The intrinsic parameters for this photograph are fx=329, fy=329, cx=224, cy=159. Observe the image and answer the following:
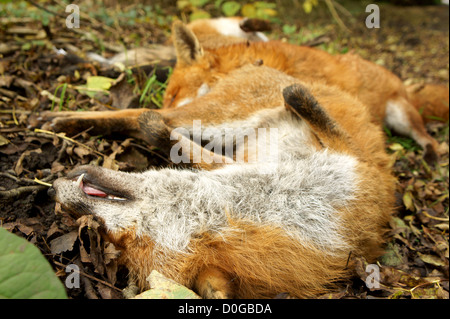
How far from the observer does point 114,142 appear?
12.2 feet

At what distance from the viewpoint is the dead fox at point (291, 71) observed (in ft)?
14.1

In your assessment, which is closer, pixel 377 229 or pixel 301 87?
pixel 377 229

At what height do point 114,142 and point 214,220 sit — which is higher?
point 114,142

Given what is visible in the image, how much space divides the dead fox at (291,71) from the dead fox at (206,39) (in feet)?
1.61

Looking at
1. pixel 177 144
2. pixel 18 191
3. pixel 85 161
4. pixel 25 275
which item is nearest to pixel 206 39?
pixel 177 144

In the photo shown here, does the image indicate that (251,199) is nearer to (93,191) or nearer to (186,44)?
(93,191)

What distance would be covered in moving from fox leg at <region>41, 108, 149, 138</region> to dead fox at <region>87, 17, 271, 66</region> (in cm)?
169

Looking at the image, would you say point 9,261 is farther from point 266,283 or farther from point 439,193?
point 439,193

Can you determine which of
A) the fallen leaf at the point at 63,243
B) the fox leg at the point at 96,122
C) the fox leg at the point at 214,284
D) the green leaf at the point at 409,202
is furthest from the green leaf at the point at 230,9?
the fox leg at the point at 214,284

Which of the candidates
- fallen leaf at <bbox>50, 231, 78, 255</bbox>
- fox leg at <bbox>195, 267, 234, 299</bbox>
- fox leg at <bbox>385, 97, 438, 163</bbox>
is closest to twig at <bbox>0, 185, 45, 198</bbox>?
fallen leaf at <bbox>50, 231, 78, 255</bbox>

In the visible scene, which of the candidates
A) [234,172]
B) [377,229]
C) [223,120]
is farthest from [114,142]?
[377,229]

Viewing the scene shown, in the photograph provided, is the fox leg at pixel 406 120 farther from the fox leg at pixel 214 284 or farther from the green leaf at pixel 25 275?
the green leaf at pixel 25 275

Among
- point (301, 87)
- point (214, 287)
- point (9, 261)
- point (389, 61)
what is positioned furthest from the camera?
point (389, 61)

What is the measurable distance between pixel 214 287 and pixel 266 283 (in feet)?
1.49
